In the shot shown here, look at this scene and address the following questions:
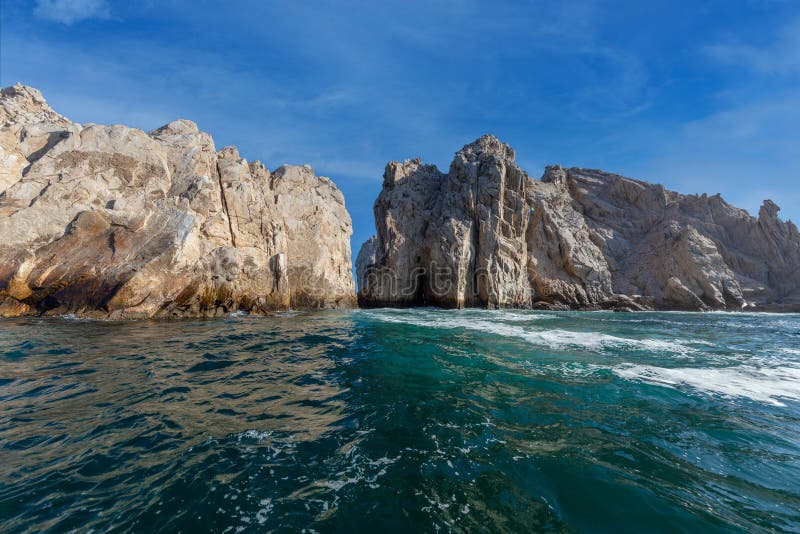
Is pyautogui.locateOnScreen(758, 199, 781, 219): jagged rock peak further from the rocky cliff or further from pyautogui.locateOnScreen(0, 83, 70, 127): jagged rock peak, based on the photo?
pyautogui.locateOnScreen(0, 83, 70, 127): jagged rock peak

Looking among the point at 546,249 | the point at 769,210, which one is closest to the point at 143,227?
the point at 546,249

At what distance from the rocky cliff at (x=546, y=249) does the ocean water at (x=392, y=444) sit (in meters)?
28.9

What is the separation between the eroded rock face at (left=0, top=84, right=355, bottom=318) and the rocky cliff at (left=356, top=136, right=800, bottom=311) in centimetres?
1223

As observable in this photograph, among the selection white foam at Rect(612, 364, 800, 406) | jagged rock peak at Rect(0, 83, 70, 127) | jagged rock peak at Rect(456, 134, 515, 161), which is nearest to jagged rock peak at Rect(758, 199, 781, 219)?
jagged rock peak at Rect(456, 134, 515, 161)

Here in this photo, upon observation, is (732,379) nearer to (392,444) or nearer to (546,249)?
(392,444)

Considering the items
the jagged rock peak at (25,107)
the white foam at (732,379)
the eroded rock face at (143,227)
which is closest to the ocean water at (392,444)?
the white foam at (732,379)

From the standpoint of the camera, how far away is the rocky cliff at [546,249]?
124ft

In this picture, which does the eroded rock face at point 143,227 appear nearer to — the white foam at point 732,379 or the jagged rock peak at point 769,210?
the white foam at point 732,379

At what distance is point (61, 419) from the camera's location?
4.72 metres

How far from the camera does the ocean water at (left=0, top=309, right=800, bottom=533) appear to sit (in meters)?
2.92

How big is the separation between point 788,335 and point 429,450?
22320 mm

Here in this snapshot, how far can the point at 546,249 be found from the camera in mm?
43062

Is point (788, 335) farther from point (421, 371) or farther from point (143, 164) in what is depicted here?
point (143, 164)

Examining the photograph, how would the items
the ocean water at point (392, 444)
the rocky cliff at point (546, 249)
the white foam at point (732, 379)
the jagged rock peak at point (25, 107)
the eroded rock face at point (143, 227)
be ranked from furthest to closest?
the rocky cliff at point (546, 249)
the jagged rock peak at point (25, 107)
the eroded rock face at point (143, 227)
the white foam at point (732, 379)
the ocean water at point (392, 444)
